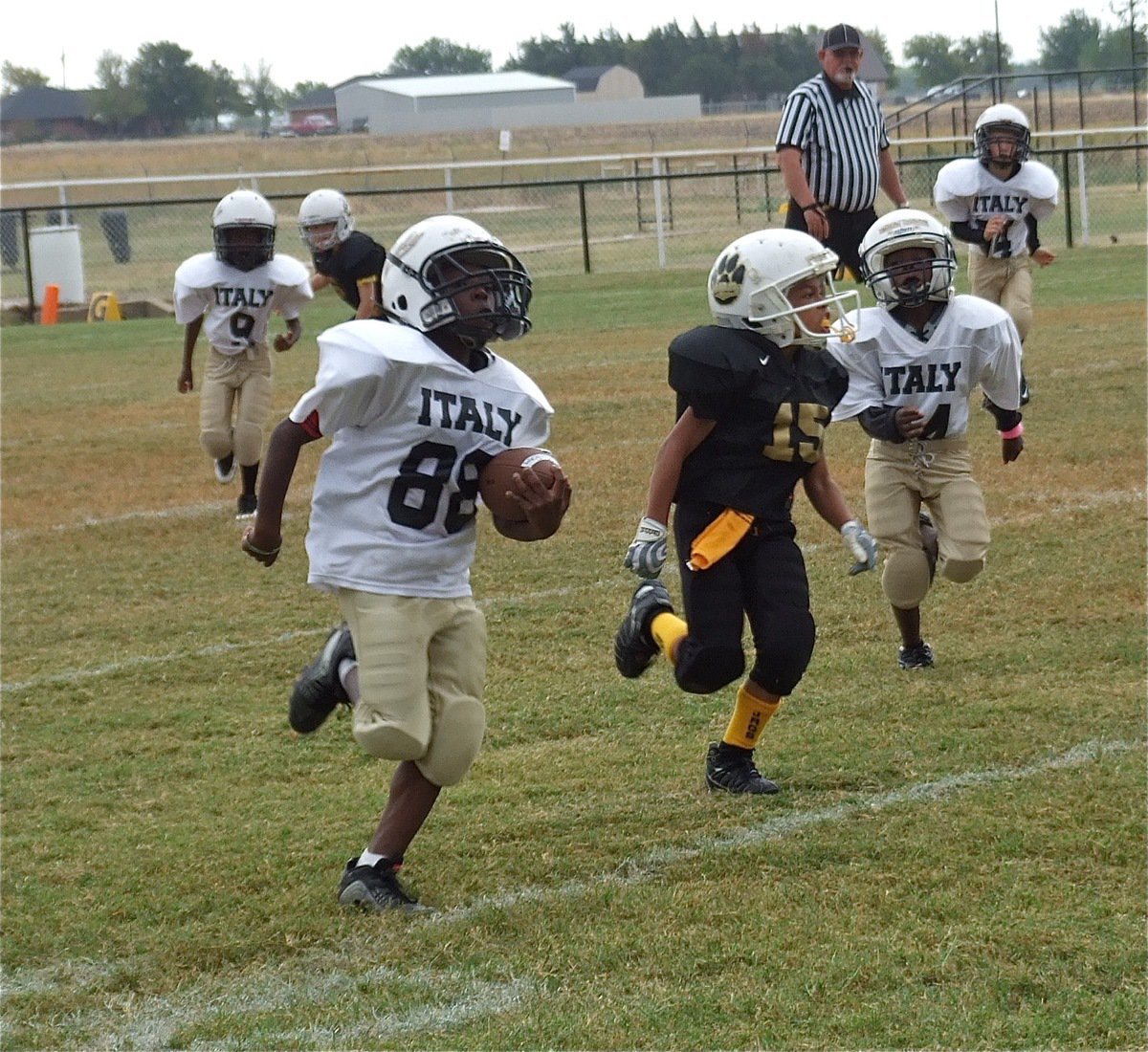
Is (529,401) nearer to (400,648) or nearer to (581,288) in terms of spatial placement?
(400,648)

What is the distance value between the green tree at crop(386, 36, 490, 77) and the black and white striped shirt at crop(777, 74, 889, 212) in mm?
94265

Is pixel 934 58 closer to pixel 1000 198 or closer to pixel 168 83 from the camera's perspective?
pixel 168 83

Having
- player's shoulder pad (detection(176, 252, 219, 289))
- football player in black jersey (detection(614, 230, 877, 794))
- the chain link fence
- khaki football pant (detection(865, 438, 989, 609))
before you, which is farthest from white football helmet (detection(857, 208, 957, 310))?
the chain link fence

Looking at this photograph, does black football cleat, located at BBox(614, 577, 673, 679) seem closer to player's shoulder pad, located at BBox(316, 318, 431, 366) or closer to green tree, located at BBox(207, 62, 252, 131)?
player's shoulder pad, located at BBox(316, 318, 431, 366)

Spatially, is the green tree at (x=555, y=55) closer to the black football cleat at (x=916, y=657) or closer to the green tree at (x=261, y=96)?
the green tree at (x=261, y=96)

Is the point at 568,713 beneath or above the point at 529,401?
beneath

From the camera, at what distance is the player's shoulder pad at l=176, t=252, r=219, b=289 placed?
8.67 m

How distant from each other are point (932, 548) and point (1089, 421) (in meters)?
4.33

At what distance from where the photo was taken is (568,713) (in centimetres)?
521

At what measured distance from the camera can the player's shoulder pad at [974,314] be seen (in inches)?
212

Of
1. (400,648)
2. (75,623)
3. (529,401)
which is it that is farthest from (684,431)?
(75,623)

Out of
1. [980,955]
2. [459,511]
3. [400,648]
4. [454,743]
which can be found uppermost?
[459,511]

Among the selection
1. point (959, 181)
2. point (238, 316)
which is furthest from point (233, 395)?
point (959, 181)

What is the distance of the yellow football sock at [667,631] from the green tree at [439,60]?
97761 millimetres
